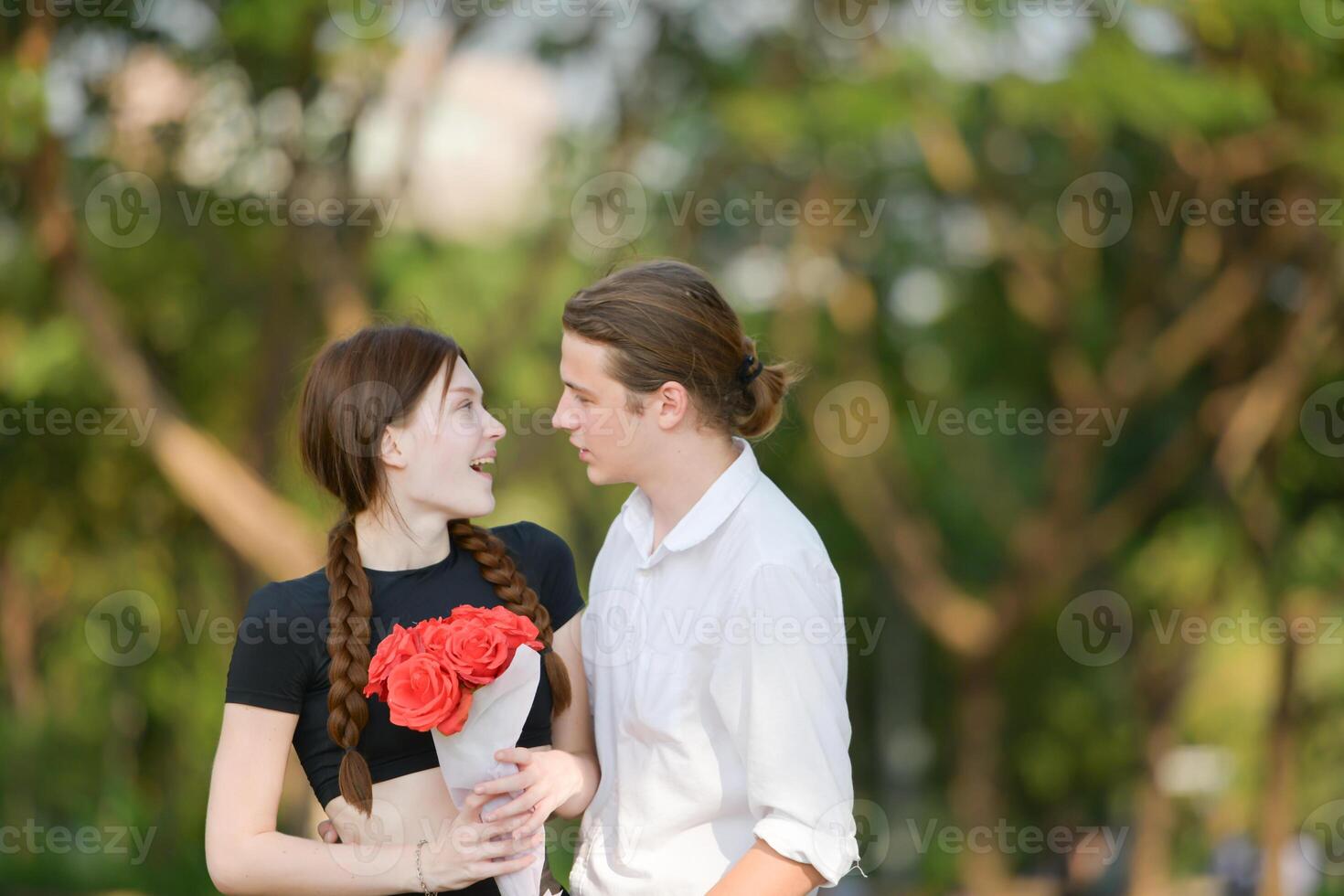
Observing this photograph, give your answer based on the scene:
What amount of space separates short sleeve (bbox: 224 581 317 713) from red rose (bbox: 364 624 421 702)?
216mm

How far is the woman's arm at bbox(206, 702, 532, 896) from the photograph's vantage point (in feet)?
9.68

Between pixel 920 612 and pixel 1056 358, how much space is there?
8.99ft

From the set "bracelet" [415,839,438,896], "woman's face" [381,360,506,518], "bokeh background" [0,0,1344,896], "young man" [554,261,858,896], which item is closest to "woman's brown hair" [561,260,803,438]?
"young man" [554,261,858,896]

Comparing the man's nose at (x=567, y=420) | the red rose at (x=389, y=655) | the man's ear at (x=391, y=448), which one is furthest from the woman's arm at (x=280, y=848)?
the man's nose at (x=567, y=420)

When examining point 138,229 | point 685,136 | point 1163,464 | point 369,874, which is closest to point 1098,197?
point 1163,464

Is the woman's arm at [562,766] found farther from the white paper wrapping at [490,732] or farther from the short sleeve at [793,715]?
the short sleeve at [793,715]

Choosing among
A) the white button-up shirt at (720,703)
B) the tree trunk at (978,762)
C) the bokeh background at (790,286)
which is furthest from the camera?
the tree trunk at (978,762)

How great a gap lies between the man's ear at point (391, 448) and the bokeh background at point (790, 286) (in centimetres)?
369

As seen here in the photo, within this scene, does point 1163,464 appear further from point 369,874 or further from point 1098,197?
point 369,874

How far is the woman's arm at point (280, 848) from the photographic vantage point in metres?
2.95

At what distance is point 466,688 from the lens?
2.87 meters

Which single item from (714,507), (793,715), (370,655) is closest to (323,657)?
(370,655)

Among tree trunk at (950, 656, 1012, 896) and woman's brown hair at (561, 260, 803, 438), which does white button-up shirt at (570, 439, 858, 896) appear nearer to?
woman's brown hair at (561, 260, 803, 438)

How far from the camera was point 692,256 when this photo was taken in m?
11.6
